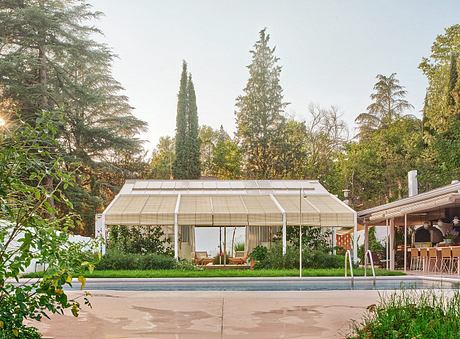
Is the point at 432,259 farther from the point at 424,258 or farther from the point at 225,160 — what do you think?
the point at 225,160

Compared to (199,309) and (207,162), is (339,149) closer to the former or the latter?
(207,162)

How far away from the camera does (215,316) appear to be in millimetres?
7941

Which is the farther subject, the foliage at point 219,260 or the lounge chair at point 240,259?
the foliage at point 219,260

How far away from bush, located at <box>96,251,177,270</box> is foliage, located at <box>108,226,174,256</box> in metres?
1.69

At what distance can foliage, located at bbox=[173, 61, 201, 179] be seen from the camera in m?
37.8

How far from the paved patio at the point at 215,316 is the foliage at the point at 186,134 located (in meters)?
27.0

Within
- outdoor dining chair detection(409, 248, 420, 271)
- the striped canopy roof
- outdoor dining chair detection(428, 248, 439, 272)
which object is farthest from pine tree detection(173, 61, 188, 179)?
outdoor dining chair detection(428, 248, 439, 272)

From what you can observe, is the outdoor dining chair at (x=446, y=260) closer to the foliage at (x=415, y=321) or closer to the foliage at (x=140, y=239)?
the foliage at (x=140, y=239)

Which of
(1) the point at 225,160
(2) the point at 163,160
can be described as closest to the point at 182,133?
(2) the point at 163,160

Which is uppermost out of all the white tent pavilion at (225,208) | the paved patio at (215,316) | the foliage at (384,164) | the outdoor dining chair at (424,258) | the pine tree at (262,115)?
the pine tree at (262,115)

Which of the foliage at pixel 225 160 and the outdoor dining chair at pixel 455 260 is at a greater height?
the foliage at pixel 225 160

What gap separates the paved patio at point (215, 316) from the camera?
21.7ft

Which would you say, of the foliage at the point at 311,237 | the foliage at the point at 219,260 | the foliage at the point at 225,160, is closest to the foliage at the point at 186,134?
the foliage at the point at 225,160

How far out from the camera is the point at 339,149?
40.6m
